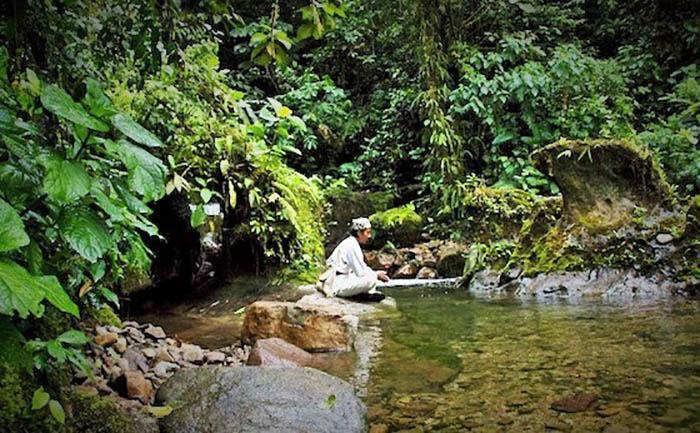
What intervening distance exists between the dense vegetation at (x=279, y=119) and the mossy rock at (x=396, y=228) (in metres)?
0.44

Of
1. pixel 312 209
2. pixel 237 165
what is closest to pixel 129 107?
pixel 237 165

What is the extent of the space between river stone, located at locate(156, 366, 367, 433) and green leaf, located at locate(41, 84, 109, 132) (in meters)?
1.66

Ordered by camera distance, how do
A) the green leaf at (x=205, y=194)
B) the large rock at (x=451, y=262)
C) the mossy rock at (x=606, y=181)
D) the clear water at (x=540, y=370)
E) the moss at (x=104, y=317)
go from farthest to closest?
the large rock at (x=451, y=262), the mossy rock at (x=606, y=181), the moss at (x=104, y=317), the green leaf at (x=205, y=194), the clear water at (x=540, y=370)

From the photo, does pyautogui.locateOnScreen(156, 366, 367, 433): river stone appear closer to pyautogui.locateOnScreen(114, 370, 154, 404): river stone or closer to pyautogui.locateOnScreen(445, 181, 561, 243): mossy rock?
pyautogui.locateOnScreen(114, 370, 154, 404): river stone

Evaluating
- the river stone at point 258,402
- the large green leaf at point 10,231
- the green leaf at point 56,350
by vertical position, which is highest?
the large green leaf at point 10,231

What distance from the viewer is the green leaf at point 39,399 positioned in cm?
184

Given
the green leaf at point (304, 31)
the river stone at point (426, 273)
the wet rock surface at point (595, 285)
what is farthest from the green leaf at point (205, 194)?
the river stone at point (426, 273)

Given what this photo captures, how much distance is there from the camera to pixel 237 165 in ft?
23.2

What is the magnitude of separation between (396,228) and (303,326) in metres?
6.95

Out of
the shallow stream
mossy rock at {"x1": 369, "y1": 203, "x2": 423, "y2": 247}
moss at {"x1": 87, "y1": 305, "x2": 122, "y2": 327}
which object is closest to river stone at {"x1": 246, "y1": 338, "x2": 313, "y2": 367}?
the shallow stream

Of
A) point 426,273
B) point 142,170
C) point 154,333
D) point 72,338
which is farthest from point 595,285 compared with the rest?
point 142,170

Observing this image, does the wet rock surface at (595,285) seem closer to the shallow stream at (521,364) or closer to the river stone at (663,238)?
the river stone at (663,238)

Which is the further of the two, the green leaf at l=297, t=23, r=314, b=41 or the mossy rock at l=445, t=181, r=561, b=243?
the mossy rock at l=445, t=181, r=561, b=243

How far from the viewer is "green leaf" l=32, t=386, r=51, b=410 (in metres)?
1.84
